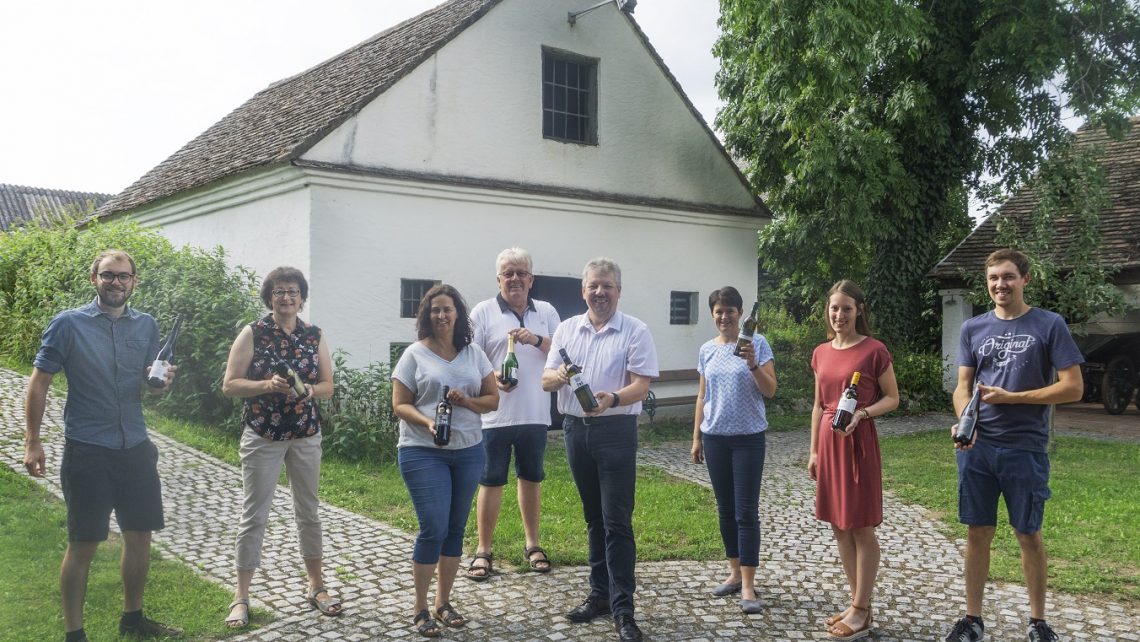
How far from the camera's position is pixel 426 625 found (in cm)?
475

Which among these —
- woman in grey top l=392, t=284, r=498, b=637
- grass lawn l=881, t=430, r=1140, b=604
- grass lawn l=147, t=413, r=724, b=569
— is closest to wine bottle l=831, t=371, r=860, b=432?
woman in grey top l=392, t=284, r=498, b=637

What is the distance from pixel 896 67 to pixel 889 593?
13.4 m

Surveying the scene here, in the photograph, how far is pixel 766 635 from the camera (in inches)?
191

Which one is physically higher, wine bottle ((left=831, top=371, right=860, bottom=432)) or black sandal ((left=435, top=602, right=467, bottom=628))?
wine bottle ((left=831, top=371, right=860, bottom=432))

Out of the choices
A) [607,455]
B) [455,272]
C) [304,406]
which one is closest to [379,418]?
[455,272]

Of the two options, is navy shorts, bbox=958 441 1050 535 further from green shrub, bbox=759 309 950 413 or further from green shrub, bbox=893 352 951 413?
green shrub, bbox=893 352 951 413

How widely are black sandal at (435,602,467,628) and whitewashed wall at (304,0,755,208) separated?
7.04 meters

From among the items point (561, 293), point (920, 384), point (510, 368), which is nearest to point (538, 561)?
point (510, 368)

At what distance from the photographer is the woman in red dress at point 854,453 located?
4766mm

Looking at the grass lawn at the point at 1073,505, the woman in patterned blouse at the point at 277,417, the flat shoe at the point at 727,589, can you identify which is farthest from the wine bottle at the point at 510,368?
the grass lawn at the point at 1073,505

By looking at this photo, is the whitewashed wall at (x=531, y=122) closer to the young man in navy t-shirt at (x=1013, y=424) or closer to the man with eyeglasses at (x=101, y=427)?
the man with eyeglasses at (x=101, y=427)

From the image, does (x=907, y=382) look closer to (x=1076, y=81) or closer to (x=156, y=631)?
(x=1076, y=81)

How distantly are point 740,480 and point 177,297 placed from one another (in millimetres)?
8098

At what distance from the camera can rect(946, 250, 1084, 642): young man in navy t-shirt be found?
457 centimetres
